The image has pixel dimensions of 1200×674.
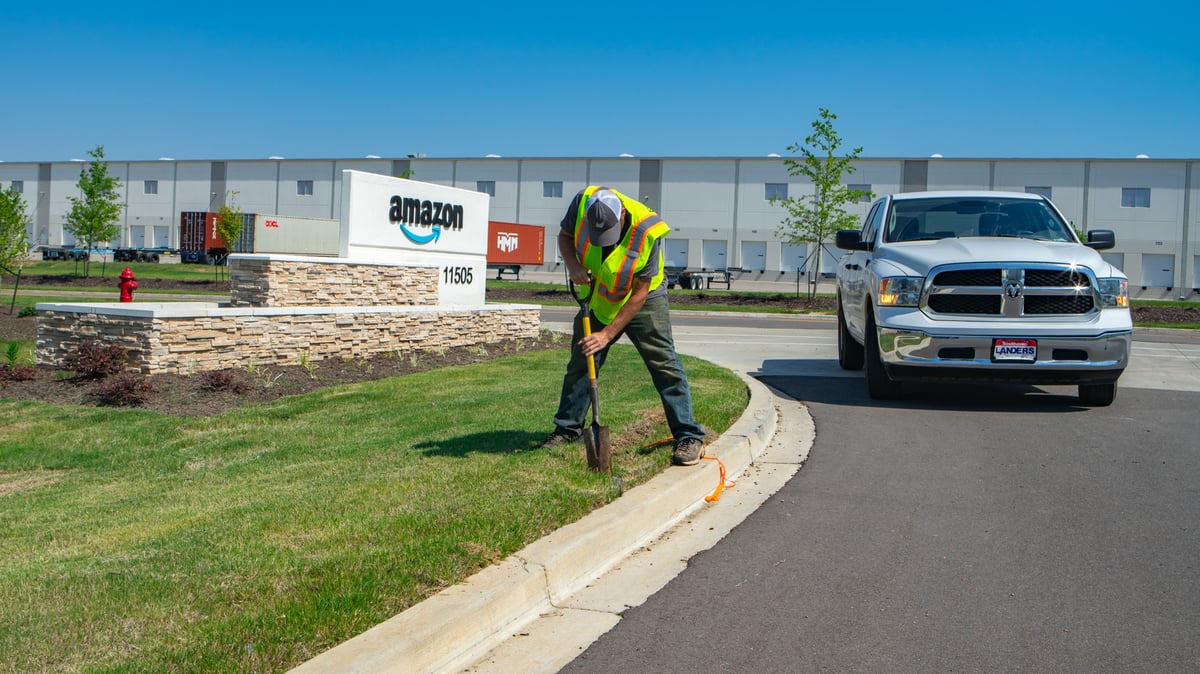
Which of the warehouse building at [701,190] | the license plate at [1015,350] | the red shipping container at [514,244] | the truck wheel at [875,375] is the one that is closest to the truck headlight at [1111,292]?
the license plate at [1015,350]

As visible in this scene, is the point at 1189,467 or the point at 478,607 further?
the point at 1189,467

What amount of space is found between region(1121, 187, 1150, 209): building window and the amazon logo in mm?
50197

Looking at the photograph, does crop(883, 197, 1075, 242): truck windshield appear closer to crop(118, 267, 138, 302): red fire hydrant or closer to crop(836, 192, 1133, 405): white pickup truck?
crop(836, 192, 1133, 405): white pickup truck

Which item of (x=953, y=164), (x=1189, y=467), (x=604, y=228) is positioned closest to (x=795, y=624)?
(x=604, y=228)

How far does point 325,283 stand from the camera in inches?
581

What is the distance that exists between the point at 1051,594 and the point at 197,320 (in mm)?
9562

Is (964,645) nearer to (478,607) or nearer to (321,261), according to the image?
(478,607)

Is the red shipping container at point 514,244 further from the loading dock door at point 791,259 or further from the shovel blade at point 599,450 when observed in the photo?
the shovel blade at point 599,450

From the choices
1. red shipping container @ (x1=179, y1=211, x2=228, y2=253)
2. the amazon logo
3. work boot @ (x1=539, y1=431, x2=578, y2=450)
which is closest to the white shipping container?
the amazon logo

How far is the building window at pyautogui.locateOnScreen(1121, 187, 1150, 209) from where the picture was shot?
57.3 m

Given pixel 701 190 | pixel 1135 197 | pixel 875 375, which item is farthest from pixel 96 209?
pixel 1135 197

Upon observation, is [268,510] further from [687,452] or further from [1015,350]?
[1015,350]

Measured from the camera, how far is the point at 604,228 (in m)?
6.25

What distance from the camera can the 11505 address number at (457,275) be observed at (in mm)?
17766
